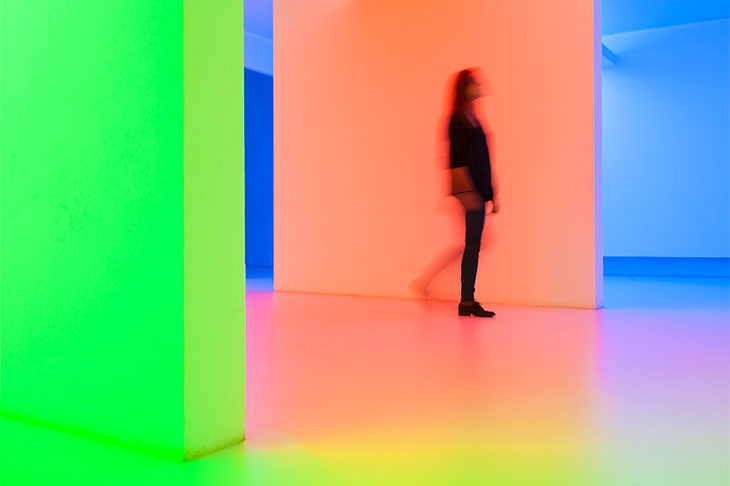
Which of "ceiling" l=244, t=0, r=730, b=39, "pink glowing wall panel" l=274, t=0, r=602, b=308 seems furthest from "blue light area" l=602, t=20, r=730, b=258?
"pink glowing wall panel" l=274, t=0, r=602, b=308

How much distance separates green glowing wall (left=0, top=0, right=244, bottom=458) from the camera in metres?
1.40

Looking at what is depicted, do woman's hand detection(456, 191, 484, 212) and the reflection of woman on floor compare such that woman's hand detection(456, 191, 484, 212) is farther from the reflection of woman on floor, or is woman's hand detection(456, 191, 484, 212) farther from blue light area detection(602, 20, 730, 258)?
blue light area detection(602, 20, 730, 258)

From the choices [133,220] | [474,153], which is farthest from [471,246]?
[133,220]

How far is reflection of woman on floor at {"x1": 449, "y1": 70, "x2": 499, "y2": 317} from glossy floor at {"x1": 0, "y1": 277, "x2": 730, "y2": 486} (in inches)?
24.3

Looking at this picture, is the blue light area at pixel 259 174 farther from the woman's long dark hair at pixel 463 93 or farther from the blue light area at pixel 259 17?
the woman's long dark hair at pixel 463 93

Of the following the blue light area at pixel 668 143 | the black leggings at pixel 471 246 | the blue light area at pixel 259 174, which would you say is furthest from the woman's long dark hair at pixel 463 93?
the blue light area at pixel 259 174

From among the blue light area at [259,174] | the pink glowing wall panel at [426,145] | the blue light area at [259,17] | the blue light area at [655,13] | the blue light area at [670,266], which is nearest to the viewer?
the pink glowing wall panel at [426,145]

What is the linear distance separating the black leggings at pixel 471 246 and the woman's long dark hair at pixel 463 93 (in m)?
0.66

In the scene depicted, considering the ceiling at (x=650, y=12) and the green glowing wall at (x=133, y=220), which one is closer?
the green glowing wall at (x=133, y=220)

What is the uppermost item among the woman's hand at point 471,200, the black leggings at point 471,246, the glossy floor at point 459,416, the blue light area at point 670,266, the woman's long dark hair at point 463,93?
the woman's long dark hair at point 463,93

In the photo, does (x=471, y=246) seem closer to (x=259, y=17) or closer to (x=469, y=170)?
(x=469, y=170)

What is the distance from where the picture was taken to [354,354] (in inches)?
105

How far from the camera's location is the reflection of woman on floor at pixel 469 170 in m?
3.79

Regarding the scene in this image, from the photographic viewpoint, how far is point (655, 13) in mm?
7125
